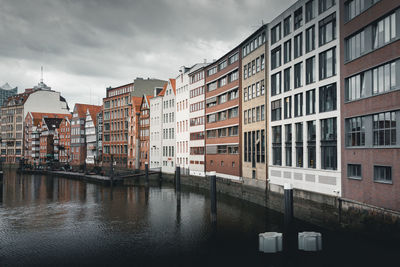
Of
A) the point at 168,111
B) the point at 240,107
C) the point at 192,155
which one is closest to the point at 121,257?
the point at 240,107

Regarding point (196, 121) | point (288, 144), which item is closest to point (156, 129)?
point (196, 121)

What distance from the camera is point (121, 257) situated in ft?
81.3

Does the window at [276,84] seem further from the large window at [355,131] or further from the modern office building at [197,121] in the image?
the modern office building at [197,121]

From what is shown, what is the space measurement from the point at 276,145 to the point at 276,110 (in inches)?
153

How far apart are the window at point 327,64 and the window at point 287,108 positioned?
6191 mm

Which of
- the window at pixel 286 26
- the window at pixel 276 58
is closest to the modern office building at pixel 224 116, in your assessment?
the window at pixel 276 58

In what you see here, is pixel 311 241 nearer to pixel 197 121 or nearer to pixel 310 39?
pixel 310 39

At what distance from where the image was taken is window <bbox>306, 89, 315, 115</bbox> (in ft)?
116

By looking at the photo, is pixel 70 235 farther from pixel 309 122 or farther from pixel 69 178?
pixel 69 178

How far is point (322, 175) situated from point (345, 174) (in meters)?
3.13

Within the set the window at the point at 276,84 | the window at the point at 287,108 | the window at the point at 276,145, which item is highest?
the window at the point at 276,84

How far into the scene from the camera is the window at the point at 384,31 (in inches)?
969

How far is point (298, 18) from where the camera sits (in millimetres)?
38000

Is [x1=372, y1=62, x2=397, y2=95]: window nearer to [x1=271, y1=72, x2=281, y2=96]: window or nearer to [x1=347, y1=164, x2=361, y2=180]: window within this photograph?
[x1=347, y1=164, x2=361, y2=180]: window
